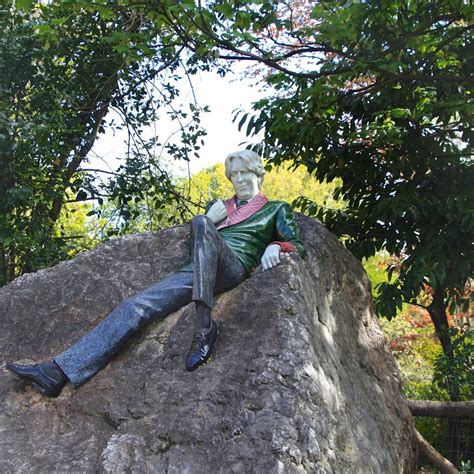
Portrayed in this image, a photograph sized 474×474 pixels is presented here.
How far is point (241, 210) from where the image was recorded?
455 centimetres

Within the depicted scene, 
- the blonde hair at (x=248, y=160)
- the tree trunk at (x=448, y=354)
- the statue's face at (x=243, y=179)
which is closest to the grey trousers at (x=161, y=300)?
the statue's face at (x=243, y=179)

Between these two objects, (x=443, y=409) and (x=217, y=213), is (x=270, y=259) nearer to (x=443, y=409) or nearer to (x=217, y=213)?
(x=217, y=213)

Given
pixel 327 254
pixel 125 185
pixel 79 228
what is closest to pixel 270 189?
pixel 79 228

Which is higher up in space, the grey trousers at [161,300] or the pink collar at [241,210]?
the pink collar at [241,210]

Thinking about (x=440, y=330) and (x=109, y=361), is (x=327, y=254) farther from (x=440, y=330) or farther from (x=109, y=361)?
(x=440, y=330)

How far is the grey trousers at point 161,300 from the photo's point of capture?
3730 millimetres

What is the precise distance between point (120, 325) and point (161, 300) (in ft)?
1.00

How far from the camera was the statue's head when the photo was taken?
457 cm

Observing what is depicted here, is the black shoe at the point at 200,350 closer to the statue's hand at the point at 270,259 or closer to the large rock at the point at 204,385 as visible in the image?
the large rock at the point at 204,385

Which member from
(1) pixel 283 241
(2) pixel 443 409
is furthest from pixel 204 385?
(2) pixel 443 409

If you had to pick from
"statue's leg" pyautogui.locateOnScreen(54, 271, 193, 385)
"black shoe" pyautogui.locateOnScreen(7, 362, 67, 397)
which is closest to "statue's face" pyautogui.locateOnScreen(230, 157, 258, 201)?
"statue's leg" pyautogui.locateOnScreen(54, 271, 193, 385)

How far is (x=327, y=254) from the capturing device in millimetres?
4906

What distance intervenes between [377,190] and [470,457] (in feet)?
9.79

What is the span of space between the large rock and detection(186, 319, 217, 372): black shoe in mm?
46
